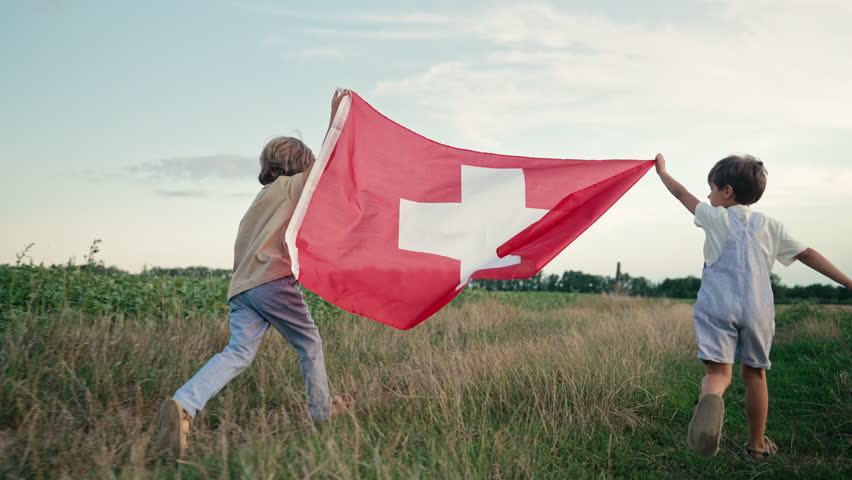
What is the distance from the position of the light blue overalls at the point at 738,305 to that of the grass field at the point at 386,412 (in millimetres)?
780

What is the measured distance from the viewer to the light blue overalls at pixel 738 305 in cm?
366

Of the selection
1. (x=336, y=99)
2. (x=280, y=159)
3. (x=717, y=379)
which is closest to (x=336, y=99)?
(x=336, y=99)

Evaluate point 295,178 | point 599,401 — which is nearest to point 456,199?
point 295,178

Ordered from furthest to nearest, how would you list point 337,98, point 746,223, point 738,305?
point 337,98, point 746,223, point 738,305

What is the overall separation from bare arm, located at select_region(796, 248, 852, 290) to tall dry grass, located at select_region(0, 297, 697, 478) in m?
1.70

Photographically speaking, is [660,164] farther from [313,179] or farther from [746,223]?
[313,179]

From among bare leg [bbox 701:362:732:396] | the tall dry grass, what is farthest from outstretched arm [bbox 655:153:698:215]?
the tall dry grass

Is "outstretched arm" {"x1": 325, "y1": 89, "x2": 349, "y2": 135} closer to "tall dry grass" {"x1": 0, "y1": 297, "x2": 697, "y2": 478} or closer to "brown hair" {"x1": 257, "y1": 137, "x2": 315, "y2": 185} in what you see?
"brown hair" {"x1": 257, "y1": 137, "x2": 315, "y2": 185}

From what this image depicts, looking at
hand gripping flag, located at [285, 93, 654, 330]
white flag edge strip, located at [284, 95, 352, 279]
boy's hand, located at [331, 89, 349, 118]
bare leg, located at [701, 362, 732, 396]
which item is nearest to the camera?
bare leg, located at [701, 362, 732, 396]

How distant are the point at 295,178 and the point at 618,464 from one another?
9.52 ft

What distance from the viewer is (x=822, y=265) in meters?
3.82

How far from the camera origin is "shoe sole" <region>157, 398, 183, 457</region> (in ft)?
10.7

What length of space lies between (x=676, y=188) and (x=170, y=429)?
144 inches

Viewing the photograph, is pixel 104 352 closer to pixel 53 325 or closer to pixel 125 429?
pixel 53 325
